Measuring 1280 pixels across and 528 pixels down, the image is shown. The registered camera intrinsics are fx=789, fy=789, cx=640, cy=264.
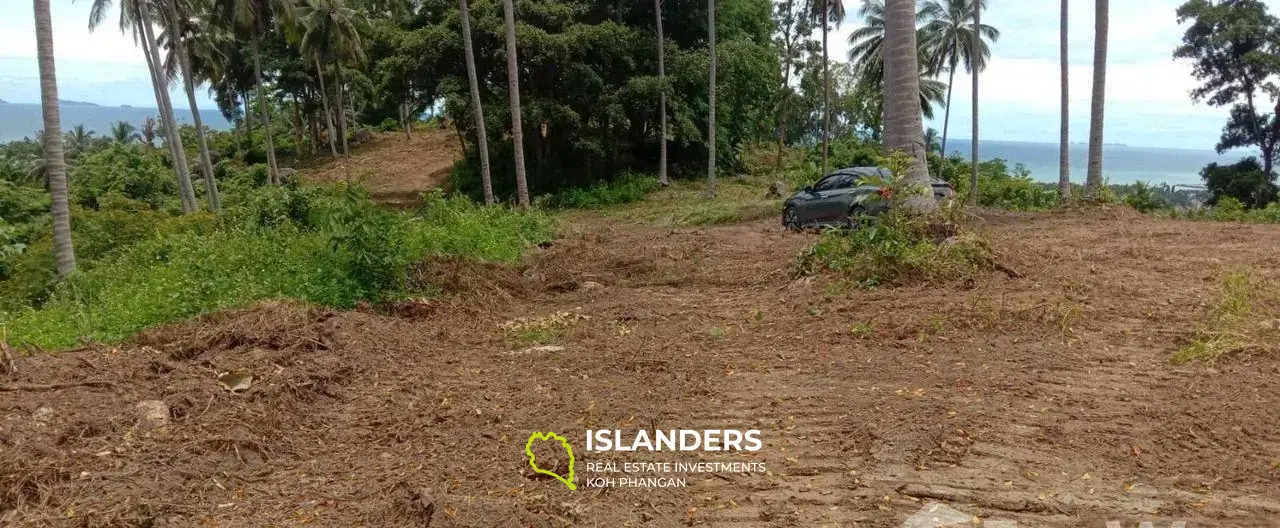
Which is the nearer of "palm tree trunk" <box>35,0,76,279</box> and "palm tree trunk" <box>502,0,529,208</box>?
→ "palm tree trunk" <box>35,0,76,279</box>

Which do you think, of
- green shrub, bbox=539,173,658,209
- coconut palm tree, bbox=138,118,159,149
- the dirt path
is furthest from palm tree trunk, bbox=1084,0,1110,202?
coconut palm tree, bbox=138,118,159,149

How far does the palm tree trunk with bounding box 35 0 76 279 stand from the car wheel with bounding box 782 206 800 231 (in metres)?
12.3

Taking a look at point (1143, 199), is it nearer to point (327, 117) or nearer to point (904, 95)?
point (904, 95)

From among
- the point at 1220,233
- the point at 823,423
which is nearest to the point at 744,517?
the point at 823,423

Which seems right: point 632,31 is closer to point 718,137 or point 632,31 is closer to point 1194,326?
point 718,137

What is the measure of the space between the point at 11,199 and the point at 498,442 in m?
29.3

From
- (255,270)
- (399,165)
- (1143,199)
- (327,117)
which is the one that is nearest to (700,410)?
(255,270)

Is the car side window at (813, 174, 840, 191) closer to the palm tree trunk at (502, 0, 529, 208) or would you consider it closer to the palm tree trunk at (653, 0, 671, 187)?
the palm tree trunk at (502, 0, 529, 208)

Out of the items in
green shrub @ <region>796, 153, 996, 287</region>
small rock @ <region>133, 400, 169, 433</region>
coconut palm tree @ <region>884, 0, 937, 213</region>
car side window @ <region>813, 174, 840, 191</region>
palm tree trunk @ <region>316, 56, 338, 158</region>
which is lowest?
small rock @ <region>133, 400, 169, 433</region>

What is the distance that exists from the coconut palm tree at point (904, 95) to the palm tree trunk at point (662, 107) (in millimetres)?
15739

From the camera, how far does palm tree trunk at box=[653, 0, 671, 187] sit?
81.7ft

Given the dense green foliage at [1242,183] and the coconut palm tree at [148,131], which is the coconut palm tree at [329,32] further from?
the dense green foliage at [1242,183]

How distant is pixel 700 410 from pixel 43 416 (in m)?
3.99

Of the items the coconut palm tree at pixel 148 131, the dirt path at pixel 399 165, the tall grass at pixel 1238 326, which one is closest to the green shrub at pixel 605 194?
the dirt path at pixel 399 165
